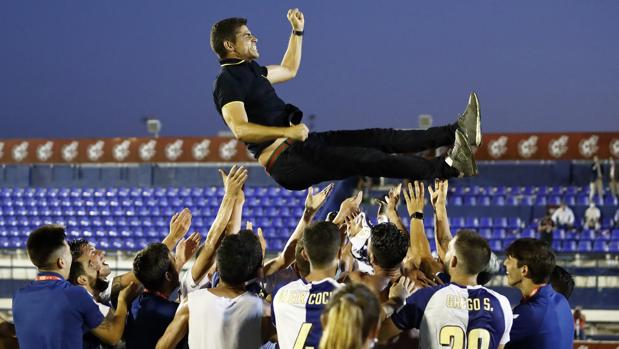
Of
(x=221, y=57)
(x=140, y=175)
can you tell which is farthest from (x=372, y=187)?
(x=221, y=57)

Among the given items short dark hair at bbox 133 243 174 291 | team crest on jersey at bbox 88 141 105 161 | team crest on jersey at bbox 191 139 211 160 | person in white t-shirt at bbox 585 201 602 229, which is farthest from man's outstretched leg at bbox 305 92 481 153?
team crest on jersey at bbox 88 141 105 161

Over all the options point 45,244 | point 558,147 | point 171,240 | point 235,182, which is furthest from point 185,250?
point 558,147

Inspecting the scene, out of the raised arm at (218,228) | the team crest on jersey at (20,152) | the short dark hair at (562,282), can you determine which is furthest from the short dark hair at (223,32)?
the team crest on jersey at (20,152)

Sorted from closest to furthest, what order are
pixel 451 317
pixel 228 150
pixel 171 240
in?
pixel 451 317
pixel 171 240
pixel 228 150

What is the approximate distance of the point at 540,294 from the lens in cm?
480

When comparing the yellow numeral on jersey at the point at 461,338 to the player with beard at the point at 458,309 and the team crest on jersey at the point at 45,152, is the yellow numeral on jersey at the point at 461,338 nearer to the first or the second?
the player with beard at the point at 458,309

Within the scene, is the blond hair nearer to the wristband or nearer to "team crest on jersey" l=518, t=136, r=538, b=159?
the wristband

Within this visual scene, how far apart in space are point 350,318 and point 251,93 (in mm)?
3291

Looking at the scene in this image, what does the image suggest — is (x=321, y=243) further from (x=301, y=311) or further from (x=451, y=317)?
(x=451, y=317)

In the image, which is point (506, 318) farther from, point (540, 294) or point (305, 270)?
point (305, 270)

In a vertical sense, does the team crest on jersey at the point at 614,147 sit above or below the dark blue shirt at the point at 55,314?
above

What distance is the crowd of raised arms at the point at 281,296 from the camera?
4.37 m

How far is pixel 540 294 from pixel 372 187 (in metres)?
18.7

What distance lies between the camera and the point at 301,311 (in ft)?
14.3
